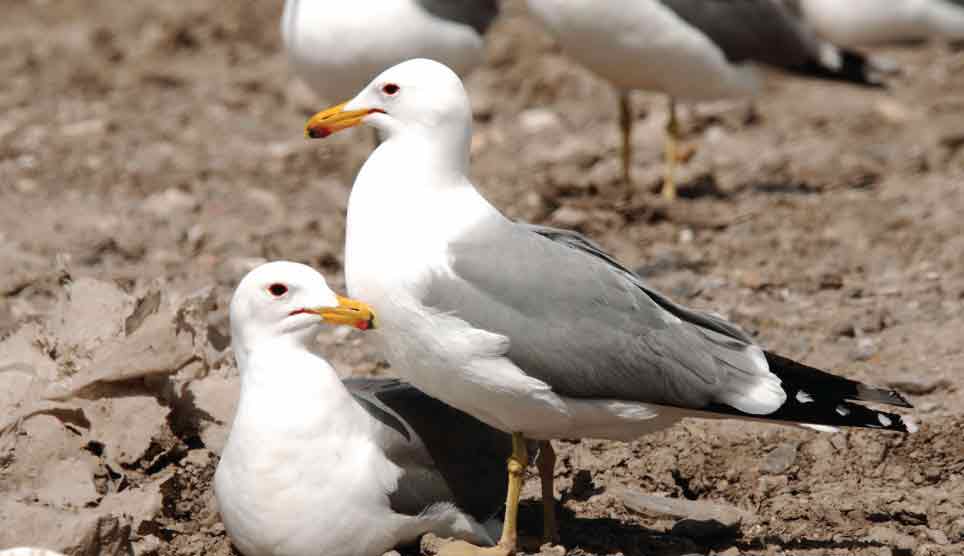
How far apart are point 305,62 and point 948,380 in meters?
3.66

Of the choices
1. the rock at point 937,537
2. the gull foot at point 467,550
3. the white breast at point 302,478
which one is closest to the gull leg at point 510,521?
the gull foot at point 467,550

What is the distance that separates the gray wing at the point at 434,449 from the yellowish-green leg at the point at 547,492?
0.52ft

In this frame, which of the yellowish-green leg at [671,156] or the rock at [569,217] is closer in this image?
the rock at [569,217]

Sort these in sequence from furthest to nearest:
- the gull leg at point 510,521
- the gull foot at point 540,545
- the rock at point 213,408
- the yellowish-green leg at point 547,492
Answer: the rock at point 213,408
the yellowish-green leg at point 547,492
the gull foot at point 540,545
the gull leg at point 510,521

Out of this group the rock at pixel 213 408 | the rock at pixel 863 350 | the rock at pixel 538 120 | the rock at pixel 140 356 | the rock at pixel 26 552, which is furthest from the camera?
the rock at pixel 538 120

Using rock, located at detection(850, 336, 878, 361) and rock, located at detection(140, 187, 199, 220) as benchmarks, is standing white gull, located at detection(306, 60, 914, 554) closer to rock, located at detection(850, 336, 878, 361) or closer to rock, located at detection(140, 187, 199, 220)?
rock, located at detection(850, 336, 878, 361)

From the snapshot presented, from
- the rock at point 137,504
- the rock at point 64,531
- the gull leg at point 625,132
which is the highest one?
the rock at point 64,531

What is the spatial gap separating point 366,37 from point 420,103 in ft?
10.6

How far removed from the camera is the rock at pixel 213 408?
16.9ft

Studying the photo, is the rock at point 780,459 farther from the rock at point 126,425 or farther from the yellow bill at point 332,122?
the rock at point 126,425

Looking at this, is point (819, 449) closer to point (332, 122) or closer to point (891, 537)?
point (891, 537)

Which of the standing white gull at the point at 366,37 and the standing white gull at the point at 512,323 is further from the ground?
the standing white gull at the point at 512,323

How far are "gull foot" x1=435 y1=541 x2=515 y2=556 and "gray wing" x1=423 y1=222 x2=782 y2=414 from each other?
0.50 metres

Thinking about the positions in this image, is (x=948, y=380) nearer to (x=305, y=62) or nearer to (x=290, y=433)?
(x=290, y=433)
